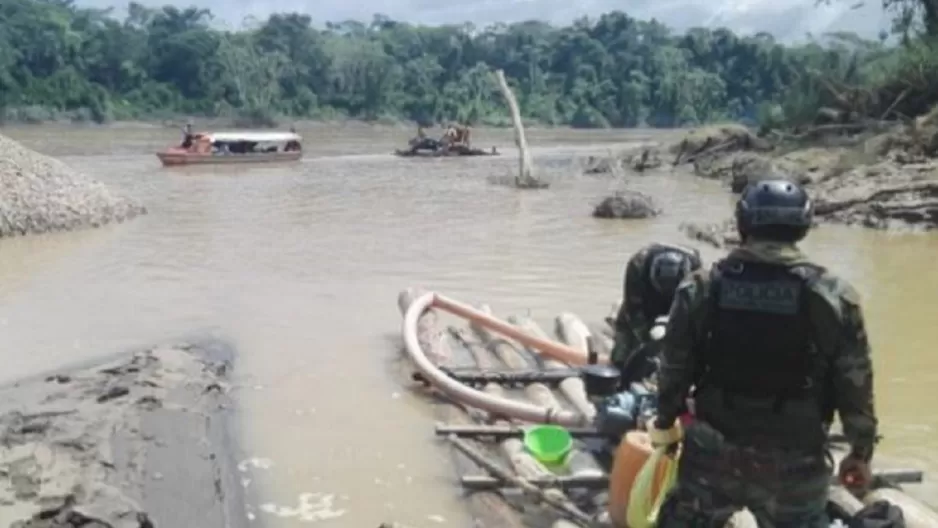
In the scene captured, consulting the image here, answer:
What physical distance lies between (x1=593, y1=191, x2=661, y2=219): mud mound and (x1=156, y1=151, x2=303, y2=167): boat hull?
16.5 meters

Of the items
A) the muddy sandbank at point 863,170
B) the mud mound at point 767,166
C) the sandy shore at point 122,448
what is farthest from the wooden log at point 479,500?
the mud mound at point 767,166

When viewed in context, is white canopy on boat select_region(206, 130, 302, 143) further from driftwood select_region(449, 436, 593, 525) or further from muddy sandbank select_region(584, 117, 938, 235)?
driftwood select_region(449, 436, 593, 525)

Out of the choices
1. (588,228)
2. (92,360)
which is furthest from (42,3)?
(92,360)

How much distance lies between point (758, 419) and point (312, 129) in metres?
68.4

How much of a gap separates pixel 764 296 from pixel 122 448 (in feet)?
13.8

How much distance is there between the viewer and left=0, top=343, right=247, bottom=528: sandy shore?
5.66m

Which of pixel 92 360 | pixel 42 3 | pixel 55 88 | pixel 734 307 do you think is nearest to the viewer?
pixel 734 307

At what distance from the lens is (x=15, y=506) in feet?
18.6

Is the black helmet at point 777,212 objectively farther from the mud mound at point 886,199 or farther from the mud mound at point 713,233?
the mud mound at point 886,199

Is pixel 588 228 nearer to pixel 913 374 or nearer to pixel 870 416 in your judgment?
pixel 913 374

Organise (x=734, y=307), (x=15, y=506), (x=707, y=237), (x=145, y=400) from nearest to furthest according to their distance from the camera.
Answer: (x=734, y=307), (x=15, y=506), (x=145, y=400), (x=707, y=237)

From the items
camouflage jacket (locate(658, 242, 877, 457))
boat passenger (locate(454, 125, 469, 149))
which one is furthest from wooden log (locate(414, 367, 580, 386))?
boat passenger (locate(454, 125, 469, 149))

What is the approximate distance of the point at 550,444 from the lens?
652 centimetres

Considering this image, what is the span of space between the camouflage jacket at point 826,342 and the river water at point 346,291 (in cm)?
242
